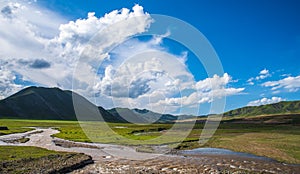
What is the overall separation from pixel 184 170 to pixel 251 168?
26.6 ft

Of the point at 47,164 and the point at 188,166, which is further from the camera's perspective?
the point at 188,166

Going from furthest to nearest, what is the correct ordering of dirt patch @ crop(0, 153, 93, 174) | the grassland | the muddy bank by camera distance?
the grassland, the muddy bank, dirt patch @ crop(0, 153, 93, 174)

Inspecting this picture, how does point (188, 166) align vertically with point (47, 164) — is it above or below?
below

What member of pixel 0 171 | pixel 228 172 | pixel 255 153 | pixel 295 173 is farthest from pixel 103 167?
pixel 255 153

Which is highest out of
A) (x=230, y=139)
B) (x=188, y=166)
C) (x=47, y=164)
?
(x=230, y=139)

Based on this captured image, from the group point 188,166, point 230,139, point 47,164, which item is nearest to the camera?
point 47,164

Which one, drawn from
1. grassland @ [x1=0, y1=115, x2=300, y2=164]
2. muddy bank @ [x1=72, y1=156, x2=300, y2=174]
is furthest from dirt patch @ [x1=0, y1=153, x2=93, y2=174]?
grassland @ [x1=0, y1=115, x2=300, y2=164]

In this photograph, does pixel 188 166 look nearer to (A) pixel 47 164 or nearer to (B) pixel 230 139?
(A) pixel 47 164

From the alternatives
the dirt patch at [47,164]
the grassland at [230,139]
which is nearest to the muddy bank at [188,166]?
the dirt patch at [47,164]

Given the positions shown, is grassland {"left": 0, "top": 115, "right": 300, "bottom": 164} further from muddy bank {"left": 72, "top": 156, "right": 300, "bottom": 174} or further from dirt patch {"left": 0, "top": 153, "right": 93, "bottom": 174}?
dirt patch {"left": 0, "top": 153, "right": 93, "bottom": 174}

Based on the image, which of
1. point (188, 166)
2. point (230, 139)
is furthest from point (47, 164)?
point (230, 139)

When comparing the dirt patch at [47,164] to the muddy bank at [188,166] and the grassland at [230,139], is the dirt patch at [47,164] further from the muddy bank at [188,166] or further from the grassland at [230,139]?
the grassland at [230,139]

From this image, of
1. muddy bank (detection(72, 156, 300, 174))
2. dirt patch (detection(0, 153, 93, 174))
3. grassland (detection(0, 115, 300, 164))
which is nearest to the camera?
dirt patch (detection(0, 153, 93, 174))

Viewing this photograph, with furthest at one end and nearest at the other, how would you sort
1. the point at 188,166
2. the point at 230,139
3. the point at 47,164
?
the point at 230,139 → the point at 188,166 → the point at 47,164
